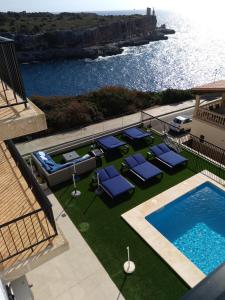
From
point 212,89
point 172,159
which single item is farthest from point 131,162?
point 212,89

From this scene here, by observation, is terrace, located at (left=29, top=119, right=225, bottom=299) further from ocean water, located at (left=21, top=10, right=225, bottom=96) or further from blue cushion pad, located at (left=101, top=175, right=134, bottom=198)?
ocean water, located at (left=21, top=10, right=225, bottom=96)

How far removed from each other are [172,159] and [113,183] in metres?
4.56

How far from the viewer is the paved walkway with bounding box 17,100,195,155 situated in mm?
22312

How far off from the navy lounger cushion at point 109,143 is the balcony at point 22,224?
10195 millimetres

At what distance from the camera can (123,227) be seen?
1255 cm

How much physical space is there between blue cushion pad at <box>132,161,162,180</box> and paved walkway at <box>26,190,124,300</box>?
18.0ft

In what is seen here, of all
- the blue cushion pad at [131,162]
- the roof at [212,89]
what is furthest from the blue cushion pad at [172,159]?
the roof at [212,89]

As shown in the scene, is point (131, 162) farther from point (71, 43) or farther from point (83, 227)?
point (71, 43)

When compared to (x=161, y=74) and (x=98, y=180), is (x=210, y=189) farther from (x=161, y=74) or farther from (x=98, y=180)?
(x=161, y=74)

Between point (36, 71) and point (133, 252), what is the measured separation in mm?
72777

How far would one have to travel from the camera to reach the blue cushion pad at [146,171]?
15.2 m

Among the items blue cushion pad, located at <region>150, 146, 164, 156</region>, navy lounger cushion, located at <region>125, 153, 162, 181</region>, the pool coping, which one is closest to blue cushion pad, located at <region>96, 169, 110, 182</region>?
navy lounger cushion, located at <region>125, 153, 162, 181</region>

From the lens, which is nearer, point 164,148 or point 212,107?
point 164,148

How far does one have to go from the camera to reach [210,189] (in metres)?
15.0
